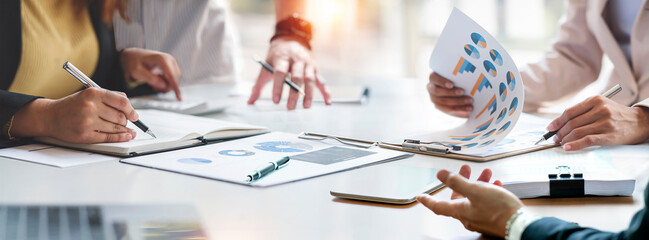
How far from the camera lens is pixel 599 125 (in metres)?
1.08

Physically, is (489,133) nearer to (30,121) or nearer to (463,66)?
(463,66)

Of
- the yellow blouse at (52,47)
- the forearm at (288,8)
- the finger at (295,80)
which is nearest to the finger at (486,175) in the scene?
the finger at (295,80)

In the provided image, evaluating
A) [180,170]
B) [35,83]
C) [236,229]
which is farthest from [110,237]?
[35,83]

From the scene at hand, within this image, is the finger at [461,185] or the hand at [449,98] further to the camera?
the hand at [449,98]

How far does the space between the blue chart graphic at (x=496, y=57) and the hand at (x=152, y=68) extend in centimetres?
91

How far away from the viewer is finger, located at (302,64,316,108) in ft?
5.27

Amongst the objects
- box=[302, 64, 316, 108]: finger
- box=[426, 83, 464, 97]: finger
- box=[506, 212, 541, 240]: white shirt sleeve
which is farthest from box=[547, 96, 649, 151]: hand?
box=[302, 64, 316, 108]: finger

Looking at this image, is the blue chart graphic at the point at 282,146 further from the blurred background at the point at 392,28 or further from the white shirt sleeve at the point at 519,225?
the blurred background at the point at 392,28

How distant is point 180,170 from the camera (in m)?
0.91

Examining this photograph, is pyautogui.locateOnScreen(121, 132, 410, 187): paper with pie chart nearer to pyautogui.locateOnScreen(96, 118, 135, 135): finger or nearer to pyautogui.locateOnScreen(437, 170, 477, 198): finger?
pyautogui.locateOnScreen(96, 118, 135, 135): finger

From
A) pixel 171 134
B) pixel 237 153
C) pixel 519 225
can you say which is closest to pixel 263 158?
pixel 237 153

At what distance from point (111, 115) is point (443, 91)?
2.22ft

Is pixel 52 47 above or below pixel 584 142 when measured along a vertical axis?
above

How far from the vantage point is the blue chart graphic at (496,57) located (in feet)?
3.21
